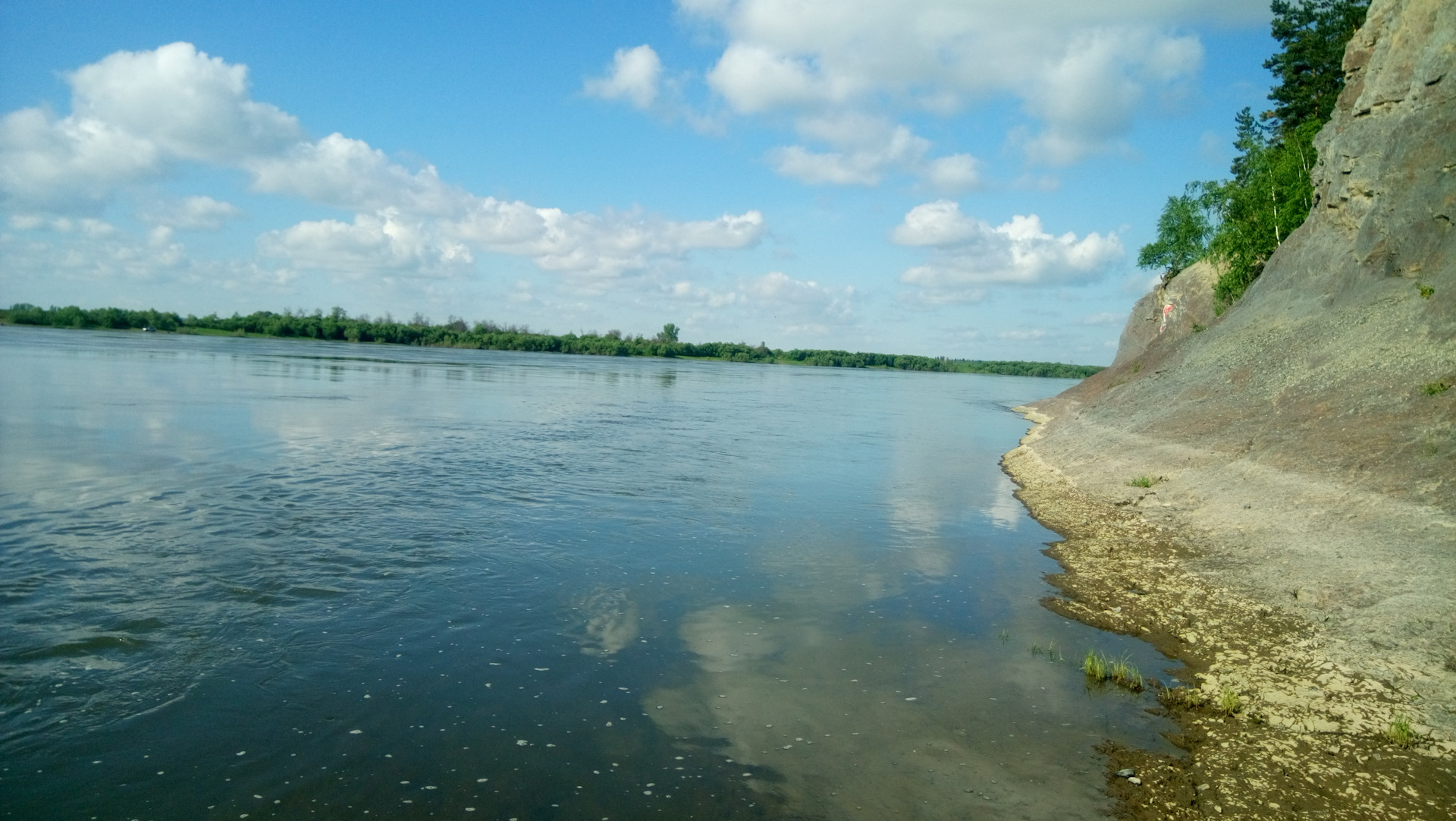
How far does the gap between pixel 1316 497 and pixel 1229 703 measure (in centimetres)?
788

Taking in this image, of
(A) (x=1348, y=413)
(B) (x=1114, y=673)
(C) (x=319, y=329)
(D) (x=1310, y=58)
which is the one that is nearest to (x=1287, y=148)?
(D) (x=1310, y=58)

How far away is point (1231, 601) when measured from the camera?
40.8ft

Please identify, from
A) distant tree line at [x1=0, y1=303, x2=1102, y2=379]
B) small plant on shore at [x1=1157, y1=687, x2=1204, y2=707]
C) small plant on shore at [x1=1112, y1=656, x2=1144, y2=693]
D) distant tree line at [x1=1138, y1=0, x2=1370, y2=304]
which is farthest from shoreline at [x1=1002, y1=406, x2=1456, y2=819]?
distant tree line at [x1=0, y1=303, x2=1102, y2=379]

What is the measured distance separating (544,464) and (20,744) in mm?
17524

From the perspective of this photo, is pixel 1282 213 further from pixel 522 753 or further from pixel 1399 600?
pixel 522 753

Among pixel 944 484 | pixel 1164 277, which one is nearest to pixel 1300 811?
pixel 944 484

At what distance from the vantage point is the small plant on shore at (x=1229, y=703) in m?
8.98

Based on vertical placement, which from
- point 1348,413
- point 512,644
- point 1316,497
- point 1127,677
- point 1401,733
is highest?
point 1348,413

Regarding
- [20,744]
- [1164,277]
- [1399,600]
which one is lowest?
[20,744]

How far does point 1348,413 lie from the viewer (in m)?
17.9

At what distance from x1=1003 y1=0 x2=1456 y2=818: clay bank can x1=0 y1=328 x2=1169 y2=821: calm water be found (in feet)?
3.43

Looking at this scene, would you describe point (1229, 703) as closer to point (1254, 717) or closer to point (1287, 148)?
point (1254, 717)

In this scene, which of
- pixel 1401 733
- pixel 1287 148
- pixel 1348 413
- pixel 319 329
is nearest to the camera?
pixel 1401 733

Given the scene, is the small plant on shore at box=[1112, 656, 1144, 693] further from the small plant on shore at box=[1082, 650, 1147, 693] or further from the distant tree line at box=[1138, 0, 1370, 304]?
the distant tree line at box=[1138, 0, 1370, 304]
